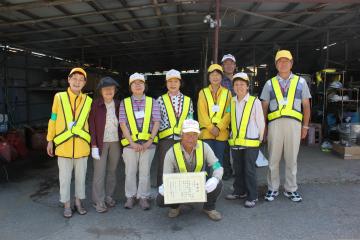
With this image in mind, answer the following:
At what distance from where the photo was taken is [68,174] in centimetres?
400

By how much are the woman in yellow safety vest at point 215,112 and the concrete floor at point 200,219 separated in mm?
795

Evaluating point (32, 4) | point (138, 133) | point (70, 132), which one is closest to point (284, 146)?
point (138, 133)

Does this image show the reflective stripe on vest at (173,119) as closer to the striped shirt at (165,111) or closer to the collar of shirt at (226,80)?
the striped shirt at (165,111)

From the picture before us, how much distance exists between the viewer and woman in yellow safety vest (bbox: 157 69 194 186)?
4.25m

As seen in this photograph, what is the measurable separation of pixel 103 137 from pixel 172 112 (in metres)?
0.88

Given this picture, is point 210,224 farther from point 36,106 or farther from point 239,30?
point 36,106

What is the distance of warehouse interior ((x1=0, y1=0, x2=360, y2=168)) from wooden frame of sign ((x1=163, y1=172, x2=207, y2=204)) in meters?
2.54

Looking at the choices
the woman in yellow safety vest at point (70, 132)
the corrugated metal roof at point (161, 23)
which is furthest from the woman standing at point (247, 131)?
the corrugated metal roof at point (161, 23)

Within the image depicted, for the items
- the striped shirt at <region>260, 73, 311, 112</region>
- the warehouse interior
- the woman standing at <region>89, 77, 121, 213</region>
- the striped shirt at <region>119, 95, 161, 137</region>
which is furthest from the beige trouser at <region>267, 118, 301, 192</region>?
the woman standing at <region>89, 77, 121, 213</region>

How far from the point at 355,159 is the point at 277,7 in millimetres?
3236

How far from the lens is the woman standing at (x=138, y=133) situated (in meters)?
4.08

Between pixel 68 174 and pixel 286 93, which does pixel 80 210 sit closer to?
pixel 68 174

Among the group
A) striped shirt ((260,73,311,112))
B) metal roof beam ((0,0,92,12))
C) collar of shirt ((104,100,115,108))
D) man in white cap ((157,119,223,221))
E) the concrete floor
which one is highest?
metal roof beam ((0,0,92,12))

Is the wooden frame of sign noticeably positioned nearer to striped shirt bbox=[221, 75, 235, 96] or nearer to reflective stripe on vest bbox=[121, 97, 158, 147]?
reflective stripe on vest bbox=[121, 97, 158, 147]
